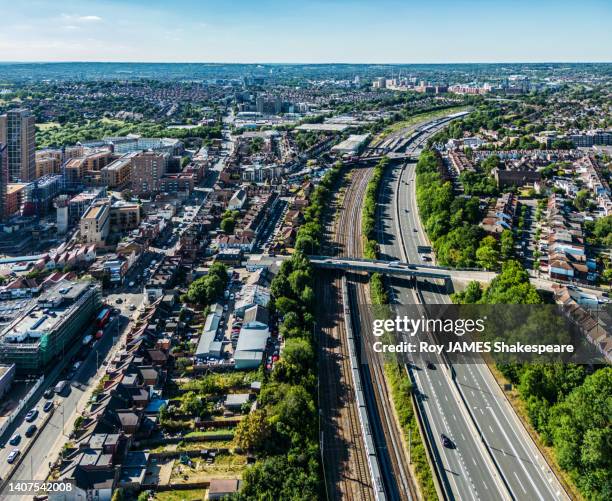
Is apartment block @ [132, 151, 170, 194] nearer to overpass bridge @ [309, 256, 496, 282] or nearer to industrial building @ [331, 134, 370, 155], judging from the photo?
overpass bridge @ [309, 256, 496, 282]

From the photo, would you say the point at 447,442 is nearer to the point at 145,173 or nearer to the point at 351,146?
the point at 145,173

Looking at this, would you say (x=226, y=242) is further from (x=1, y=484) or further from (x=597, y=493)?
(x=597, y=493)

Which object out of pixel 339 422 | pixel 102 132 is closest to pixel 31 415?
pixel 339 422

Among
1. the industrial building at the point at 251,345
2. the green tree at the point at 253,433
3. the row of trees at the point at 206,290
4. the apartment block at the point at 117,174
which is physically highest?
the apartment block at the point at 117,174

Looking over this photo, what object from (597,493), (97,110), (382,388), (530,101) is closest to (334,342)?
(382,388)

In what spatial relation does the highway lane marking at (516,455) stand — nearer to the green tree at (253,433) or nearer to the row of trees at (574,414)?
the row of trees at (574,414)

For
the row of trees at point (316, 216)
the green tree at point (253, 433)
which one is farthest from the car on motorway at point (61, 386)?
the row of trees at point (316, 216)
